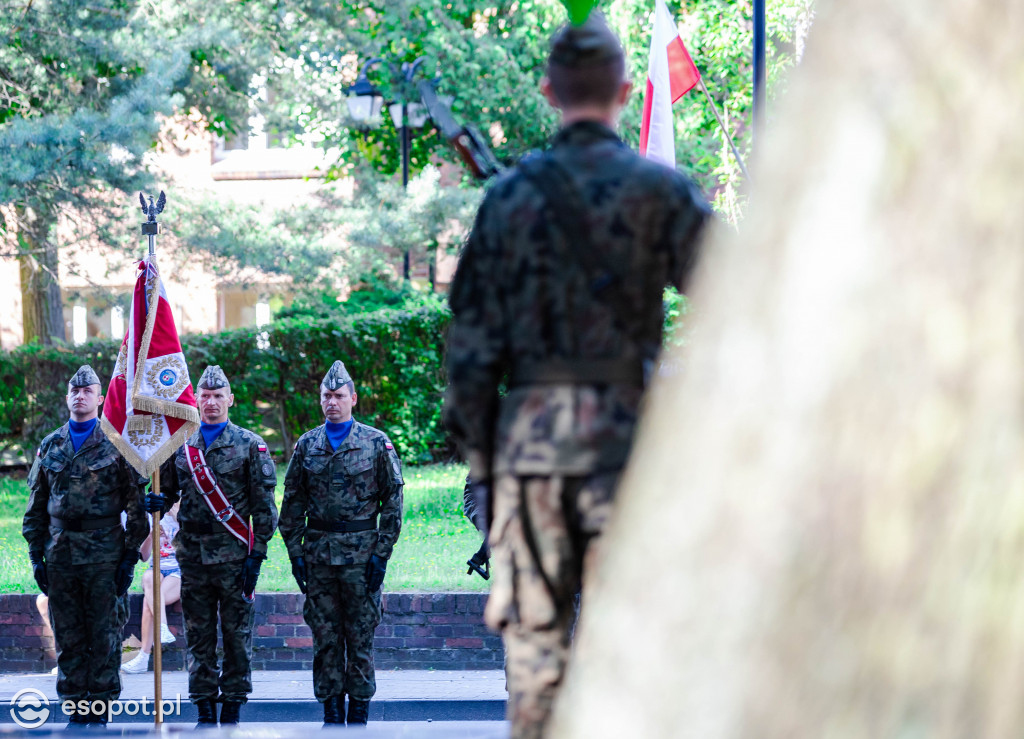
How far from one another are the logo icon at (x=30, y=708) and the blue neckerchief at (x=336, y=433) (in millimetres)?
2471

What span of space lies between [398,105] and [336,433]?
13.4m

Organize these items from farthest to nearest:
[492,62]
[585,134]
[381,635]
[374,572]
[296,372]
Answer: [492,62]
[296,372]
[381,635]
[374,572]
[585,134]

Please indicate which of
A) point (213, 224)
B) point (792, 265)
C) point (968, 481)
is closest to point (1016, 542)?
point (968, 481)

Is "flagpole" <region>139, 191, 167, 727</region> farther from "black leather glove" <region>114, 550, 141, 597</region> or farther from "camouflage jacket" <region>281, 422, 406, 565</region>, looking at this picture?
"camouflage jacket" <region>281, 422, 406, 565</region>

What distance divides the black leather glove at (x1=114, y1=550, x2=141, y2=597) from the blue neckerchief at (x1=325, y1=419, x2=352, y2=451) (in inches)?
58.3

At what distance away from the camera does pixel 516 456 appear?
10.3 ft

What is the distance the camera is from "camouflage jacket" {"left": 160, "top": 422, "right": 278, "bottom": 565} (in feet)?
26.5

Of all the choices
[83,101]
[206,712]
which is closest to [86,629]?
[206,712]

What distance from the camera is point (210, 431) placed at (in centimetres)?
844

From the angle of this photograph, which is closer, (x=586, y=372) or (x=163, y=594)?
(x=586, y=372)

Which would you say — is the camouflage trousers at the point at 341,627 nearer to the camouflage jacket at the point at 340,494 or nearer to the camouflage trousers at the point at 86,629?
the camouflage jacket at the point at 340,494

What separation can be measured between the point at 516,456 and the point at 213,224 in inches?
694

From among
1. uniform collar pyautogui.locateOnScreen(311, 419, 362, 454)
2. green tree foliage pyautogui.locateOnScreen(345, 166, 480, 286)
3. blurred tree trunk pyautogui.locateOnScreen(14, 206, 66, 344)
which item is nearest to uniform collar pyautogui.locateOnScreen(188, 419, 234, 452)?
uniform collar pyautogui.locateOnScreen(311, 419, 362, 454)

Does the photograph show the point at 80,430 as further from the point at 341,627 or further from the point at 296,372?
the point at 296,372
